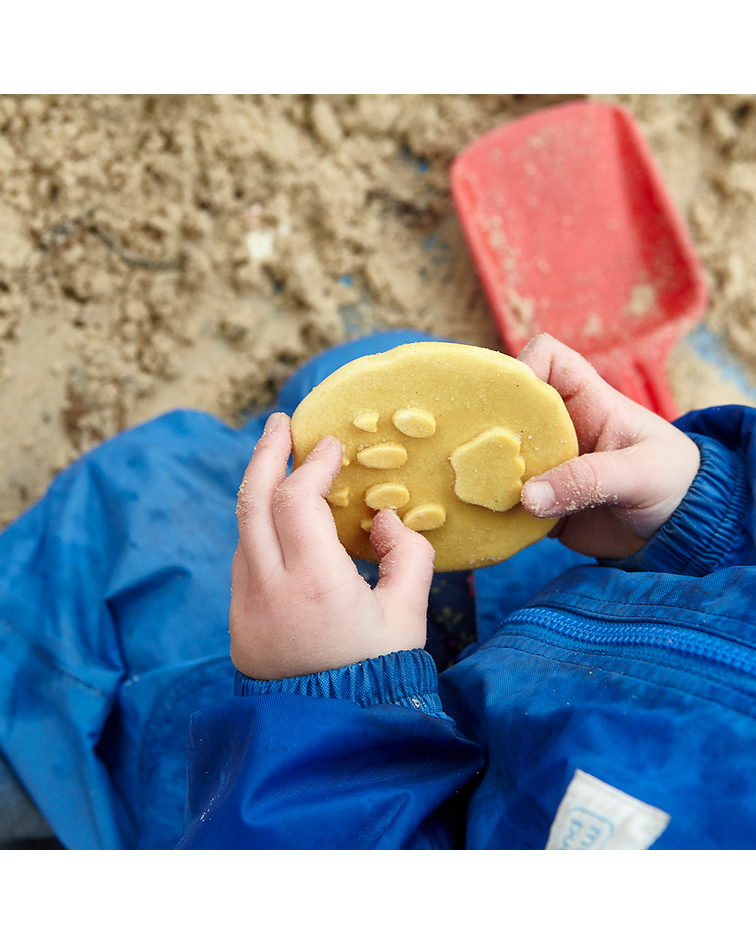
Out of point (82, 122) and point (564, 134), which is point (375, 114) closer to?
point (564, 134)

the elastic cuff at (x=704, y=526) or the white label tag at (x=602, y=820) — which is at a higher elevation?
the elastic cuff at (x=704, y=526)

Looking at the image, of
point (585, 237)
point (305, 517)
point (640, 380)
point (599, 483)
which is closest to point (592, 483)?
point (599, 483)

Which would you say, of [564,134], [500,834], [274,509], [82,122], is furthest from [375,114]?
[500,834]

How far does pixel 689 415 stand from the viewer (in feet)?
2.43

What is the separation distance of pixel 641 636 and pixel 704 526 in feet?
0.48

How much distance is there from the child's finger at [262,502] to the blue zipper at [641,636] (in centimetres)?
26

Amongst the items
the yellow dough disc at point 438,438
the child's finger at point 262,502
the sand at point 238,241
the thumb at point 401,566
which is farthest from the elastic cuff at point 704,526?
the sand at point 238,241

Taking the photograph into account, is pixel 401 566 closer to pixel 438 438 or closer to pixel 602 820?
pixel 438 438

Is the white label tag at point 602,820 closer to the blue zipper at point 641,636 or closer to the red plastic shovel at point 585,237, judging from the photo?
the blue zipper at point 641,636

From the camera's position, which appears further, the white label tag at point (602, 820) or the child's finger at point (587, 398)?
the child's finger at point (587, 398)

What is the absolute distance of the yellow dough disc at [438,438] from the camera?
0.58m

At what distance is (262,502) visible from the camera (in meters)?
0.57

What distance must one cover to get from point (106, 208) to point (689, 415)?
0.95 m

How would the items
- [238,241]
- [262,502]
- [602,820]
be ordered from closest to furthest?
[602,820]
[262,502]
[238,241]
